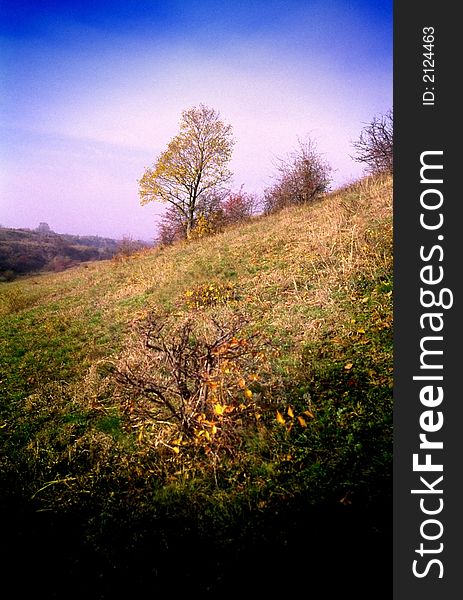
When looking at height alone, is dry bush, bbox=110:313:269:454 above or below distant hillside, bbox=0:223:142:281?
below

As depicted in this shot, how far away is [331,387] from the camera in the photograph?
3.94m

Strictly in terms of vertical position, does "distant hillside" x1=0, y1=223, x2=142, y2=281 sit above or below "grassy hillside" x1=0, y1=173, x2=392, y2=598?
above

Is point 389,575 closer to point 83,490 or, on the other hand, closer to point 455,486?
point 455,486

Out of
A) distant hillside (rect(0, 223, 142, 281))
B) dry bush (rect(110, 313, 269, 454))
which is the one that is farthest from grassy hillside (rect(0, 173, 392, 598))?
distant hillside (rect(0, 223, 142, 281))

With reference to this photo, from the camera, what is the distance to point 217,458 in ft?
10.4

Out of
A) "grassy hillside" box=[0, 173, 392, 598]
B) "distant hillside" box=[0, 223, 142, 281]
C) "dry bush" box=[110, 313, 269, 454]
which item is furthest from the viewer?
"distant hillside" box=[0, 223, 142, 281]

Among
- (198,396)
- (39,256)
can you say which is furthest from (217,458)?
(39,256)

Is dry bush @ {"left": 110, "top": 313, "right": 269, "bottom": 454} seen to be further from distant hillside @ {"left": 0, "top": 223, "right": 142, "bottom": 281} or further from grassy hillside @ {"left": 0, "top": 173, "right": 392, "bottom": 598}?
distant hillside @ {"left": 0, "top": 223, "right": 142, "bottom": 281}

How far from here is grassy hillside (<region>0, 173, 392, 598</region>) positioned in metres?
2.35

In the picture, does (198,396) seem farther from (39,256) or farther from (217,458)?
(39,256)

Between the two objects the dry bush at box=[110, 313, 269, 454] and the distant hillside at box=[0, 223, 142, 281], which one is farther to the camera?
the distant hillside at box=[0, 223, 142, 281]

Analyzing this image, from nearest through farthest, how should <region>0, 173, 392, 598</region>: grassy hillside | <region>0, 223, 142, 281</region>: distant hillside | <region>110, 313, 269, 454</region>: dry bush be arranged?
<region>0, 173, 392, 598</region>: grassy hillside → <region>110, 313, 269, 454</region>: dry bush → <region>0, 223, 142, 281</region>: distant hillside

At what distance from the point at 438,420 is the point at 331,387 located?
7.08 ft

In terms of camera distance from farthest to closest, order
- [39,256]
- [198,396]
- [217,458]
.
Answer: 1. [39,256]
2. [198,396]
3. [217,458]
